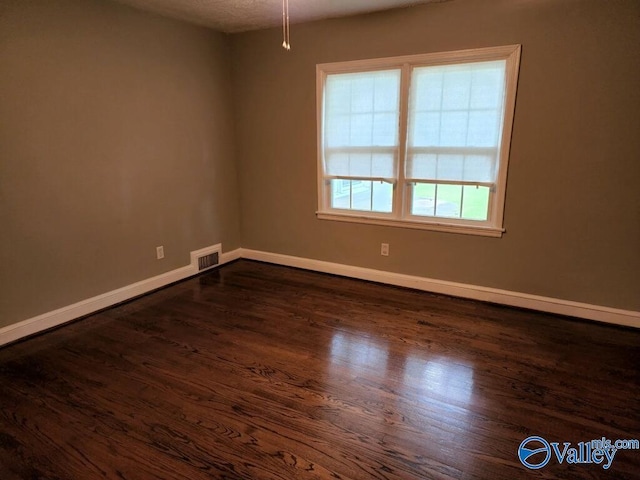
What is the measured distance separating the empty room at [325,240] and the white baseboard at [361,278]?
0.7 inches

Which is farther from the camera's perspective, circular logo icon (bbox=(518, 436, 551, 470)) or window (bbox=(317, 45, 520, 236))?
window (bbox=(317, 45, 520, 236))

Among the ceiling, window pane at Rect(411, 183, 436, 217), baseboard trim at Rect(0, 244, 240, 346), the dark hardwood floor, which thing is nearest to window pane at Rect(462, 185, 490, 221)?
window pane at Rect(411, 183, 436, 217)

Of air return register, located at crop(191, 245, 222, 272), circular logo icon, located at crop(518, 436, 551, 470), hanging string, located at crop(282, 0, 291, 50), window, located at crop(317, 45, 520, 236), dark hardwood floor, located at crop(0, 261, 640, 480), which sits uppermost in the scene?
hanging string, located at crop(282, 0, 291, 50)

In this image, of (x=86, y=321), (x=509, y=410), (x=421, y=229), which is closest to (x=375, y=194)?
(x=421, y=229)

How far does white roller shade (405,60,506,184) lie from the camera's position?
3055 millimetres

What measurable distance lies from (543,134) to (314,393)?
2537 mm

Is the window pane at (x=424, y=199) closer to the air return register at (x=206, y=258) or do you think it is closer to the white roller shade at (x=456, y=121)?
the white roller shade at (x=456, y=121)

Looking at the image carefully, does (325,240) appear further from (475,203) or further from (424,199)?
(475,203)

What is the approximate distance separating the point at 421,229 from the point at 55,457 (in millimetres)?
3018

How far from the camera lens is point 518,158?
10.00ft

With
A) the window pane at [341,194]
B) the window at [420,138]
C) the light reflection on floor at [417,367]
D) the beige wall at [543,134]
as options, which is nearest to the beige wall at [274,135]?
the beige wall at [543,134]

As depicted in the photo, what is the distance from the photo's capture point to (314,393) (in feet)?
7.12

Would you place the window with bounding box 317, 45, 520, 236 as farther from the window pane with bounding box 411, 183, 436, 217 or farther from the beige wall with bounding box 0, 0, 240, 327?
the beige wall with bounding box 0, 0, 240, 327

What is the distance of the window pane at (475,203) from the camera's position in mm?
3280
